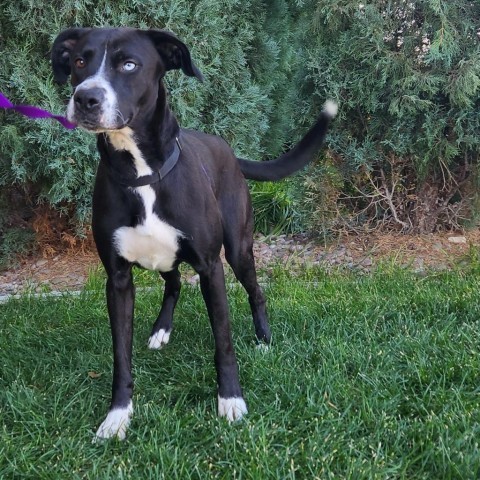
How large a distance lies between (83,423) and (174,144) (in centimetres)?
122

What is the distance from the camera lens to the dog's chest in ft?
8.19

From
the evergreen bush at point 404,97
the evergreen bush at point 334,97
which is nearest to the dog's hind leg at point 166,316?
A: the evergreen bush at point 334,97

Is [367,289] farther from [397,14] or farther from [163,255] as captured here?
[397,14]

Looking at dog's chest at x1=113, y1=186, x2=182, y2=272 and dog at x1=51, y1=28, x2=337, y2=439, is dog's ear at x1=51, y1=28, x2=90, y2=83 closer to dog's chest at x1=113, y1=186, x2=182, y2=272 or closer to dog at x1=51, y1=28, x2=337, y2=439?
dog at x1=51, y1=28, x2=337, y2=439

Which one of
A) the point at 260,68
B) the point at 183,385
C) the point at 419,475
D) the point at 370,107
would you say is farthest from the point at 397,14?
the point at 419,475

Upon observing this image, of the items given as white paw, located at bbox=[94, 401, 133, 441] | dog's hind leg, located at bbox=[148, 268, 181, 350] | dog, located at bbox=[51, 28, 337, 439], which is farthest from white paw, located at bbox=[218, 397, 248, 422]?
dog's hind leg, located at bbox=[148, 268, 181, 350]

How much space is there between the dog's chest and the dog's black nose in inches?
17.0

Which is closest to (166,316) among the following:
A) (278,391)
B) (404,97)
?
(278,391)

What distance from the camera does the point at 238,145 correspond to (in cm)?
524

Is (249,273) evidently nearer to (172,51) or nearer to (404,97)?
(172,51)

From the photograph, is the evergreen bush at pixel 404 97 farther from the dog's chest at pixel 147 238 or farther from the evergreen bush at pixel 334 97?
the dog's chest at pixel 147 238

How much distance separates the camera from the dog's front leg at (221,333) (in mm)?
2613

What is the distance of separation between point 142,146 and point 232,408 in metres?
1.14

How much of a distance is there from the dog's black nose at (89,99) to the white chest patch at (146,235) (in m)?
→ 0.30
